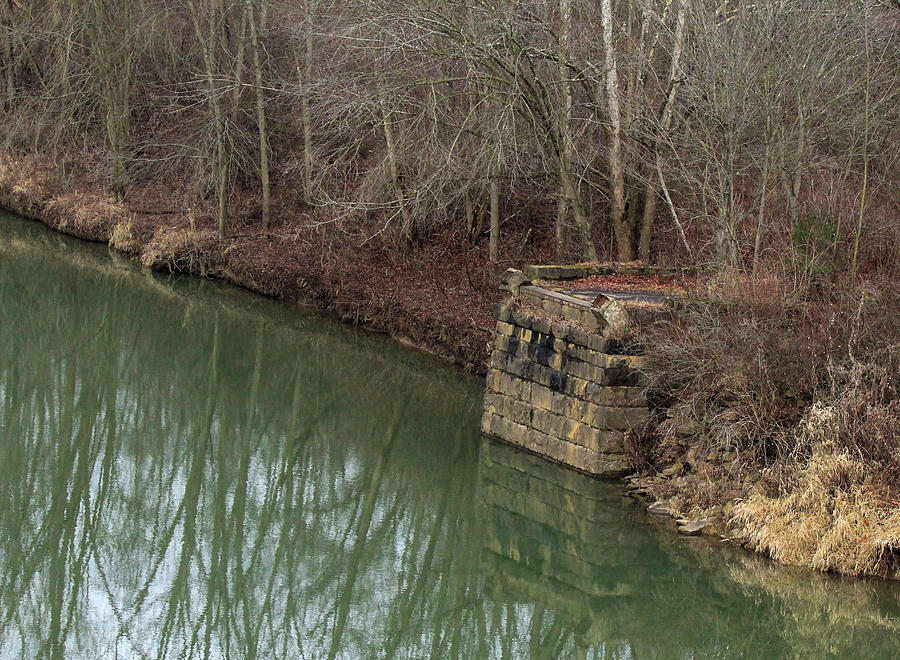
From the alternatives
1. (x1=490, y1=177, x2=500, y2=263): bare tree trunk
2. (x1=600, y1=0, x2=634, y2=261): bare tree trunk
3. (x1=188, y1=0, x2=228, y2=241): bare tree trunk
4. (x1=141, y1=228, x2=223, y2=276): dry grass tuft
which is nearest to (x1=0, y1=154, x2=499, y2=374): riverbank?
(x1=141, y1=228, x2=223, y2=276): dry grass tuft

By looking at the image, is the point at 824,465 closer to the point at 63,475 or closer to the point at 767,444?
the point at 767,444

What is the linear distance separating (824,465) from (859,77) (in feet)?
31.5

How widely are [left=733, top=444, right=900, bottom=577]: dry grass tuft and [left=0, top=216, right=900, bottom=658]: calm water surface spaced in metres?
0.21

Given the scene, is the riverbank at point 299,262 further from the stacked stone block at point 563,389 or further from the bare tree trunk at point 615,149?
the stacked stone block at point 563,389

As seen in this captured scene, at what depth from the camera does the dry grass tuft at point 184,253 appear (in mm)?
27062

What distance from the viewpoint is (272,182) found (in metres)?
31.3

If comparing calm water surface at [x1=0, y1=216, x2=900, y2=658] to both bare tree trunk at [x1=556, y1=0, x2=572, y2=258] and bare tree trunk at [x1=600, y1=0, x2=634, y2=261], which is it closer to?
bare tree trunk at [x1=600, y1=0, x2=634, y2=261]

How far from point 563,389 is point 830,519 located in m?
4.06

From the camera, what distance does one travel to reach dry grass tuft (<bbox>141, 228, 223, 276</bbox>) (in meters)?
27.1

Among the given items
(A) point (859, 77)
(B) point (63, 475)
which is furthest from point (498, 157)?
(B) point (63, 475)

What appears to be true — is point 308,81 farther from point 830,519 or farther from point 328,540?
point 830,519

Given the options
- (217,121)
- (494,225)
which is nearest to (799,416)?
(494,225)

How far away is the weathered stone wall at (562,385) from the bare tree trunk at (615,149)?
4.37 metres

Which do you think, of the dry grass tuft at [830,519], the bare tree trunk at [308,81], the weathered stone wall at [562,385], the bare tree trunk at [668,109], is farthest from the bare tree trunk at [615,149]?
the dry grass tuft at [830,519]
